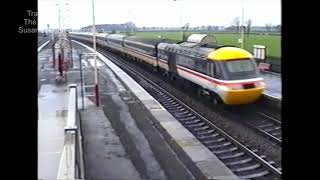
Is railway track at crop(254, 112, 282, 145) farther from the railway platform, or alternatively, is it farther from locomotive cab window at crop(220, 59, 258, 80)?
the railway platform

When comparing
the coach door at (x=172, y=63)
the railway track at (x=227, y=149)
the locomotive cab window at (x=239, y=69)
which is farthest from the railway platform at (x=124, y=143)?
the coach door at (x=172, y=63)

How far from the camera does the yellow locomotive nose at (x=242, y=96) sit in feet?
63.2

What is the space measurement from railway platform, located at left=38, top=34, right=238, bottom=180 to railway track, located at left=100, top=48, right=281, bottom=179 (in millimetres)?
598

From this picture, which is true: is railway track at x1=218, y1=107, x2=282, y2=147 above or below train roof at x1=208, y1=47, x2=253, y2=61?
below

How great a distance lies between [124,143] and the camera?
1441 centimetres

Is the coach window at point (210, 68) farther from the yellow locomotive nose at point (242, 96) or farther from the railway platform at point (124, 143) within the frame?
the railway platform at point (124, 143)

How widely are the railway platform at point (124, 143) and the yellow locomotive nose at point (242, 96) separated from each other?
99.3 inches

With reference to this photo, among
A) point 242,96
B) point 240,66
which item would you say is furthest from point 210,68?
point 242,96

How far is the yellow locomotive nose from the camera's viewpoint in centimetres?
1927

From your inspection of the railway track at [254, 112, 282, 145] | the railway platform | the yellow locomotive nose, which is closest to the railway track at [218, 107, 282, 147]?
the railway track at [254, 112, 282, 145]

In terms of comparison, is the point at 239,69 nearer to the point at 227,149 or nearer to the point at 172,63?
the point at 227,149

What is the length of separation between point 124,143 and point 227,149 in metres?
2.95
